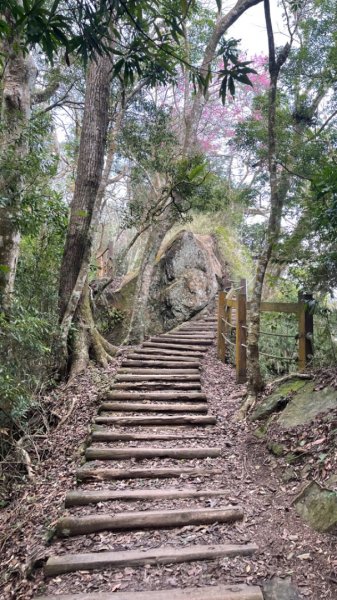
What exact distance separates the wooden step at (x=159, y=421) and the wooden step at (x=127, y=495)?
4.09ft

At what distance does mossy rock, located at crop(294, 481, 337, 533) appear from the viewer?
238 centimetres

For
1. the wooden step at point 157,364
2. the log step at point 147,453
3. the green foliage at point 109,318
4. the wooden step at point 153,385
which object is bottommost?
the log step at point 147,453

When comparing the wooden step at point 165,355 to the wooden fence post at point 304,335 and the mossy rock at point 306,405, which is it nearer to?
the wooden fence post at point 304,335

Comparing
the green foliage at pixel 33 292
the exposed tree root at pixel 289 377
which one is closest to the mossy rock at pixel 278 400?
the exposed tree root at pixel 289 377

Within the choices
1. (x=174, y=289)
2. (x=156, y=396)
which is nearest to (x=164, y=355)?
(x=156, y=396)

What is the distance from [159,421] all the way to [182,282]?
6.01 metres

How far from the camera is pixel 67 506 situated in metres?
2.97

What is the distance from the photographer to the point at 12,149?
3949mm

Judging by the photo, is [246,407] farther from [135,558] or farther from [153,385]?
[135,558]

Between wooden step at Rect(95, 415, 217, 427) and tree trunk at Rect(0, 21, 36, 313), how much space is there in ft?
5.89

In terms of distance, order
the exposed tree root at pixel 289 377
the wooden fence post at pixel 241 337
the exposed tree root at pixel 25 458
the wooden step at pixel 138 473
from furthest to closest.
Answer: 1. the wooden fence post at pixel 241 337
2. the exposed tree root at pixel 289 377
3. the exposed tree root at pixel 25 458
4. the wooden step at pixel 138 473

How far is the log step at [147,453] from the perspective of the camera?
3.65 metres

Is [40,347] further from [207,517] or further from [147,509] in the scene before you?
[207,517]

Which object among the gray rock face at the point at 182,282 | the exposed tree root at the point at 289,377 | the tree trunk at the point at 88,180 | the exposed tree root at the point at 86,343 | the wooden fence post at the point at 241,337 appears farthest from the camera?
the gray rock face at the point at 182,282
